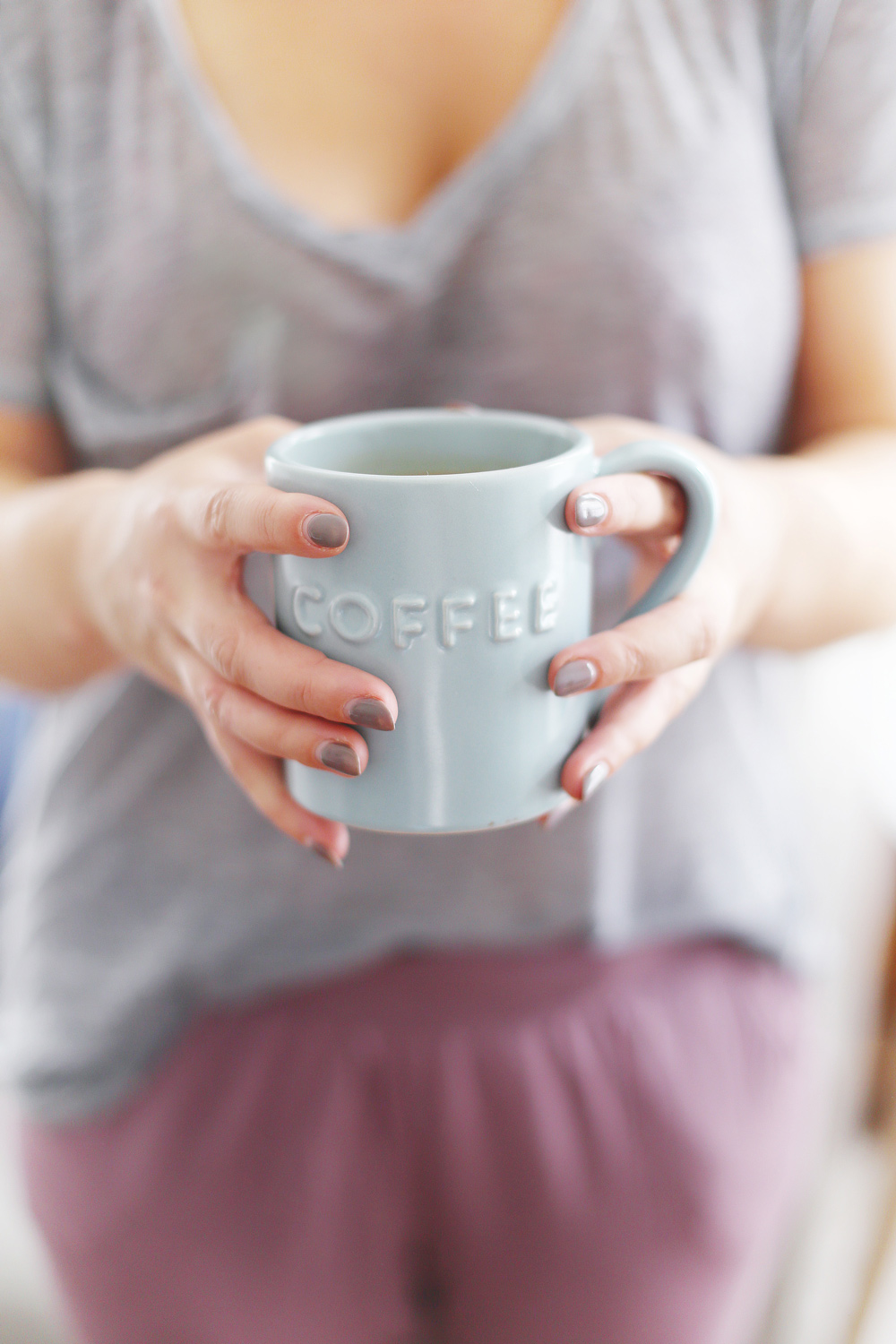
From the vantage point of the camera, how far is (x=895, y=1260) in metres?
0.98

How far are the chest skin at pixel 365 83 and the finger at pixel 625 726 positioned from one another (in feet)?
1.18

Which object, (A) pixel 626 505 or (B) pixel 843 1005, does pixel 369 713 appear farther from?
(B) pixel 843 1005

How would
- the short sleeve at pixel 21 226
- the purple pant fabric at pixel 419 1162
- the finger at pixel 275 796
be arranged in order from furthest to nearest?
the purple pant fabric at pixel 419 1162, the short sleeve at pixel 21 226, the finger at pixel 275 796

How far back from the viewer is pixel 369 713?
410 millimetres

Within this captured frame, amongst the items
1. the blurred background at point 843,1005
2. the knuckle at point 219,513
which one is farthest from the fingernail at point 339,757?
the blurred background at point 843,1005

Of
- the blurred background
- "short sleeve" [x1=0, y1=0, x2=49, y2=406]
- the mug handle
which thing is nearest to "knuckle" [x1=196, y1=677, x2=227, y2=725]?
the mug handle

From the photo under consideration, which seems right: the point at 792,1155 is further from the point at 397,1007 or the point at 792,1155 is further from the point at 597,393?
the point at 597,393

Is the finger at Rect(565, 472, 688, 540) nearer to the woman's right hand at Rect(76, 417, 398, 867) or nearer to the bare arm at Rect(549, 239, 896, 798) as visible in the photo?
the bare arm at Rect(549, 239, 896, 798)

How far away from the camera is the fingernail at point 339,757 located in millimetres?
423

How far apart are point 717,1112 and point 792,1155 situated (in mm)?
130

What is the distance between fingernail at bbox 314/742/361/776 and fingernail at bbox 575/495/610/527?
142mm

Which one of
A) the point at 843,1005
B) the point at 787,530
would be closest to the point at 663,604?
the point at 787,530

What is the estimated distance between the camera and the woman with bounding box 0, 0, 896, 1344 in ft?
1.75

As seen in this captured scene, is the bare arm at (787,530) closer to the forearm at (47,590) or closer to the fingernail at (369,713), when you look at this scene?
the fingernail at (369,713)
